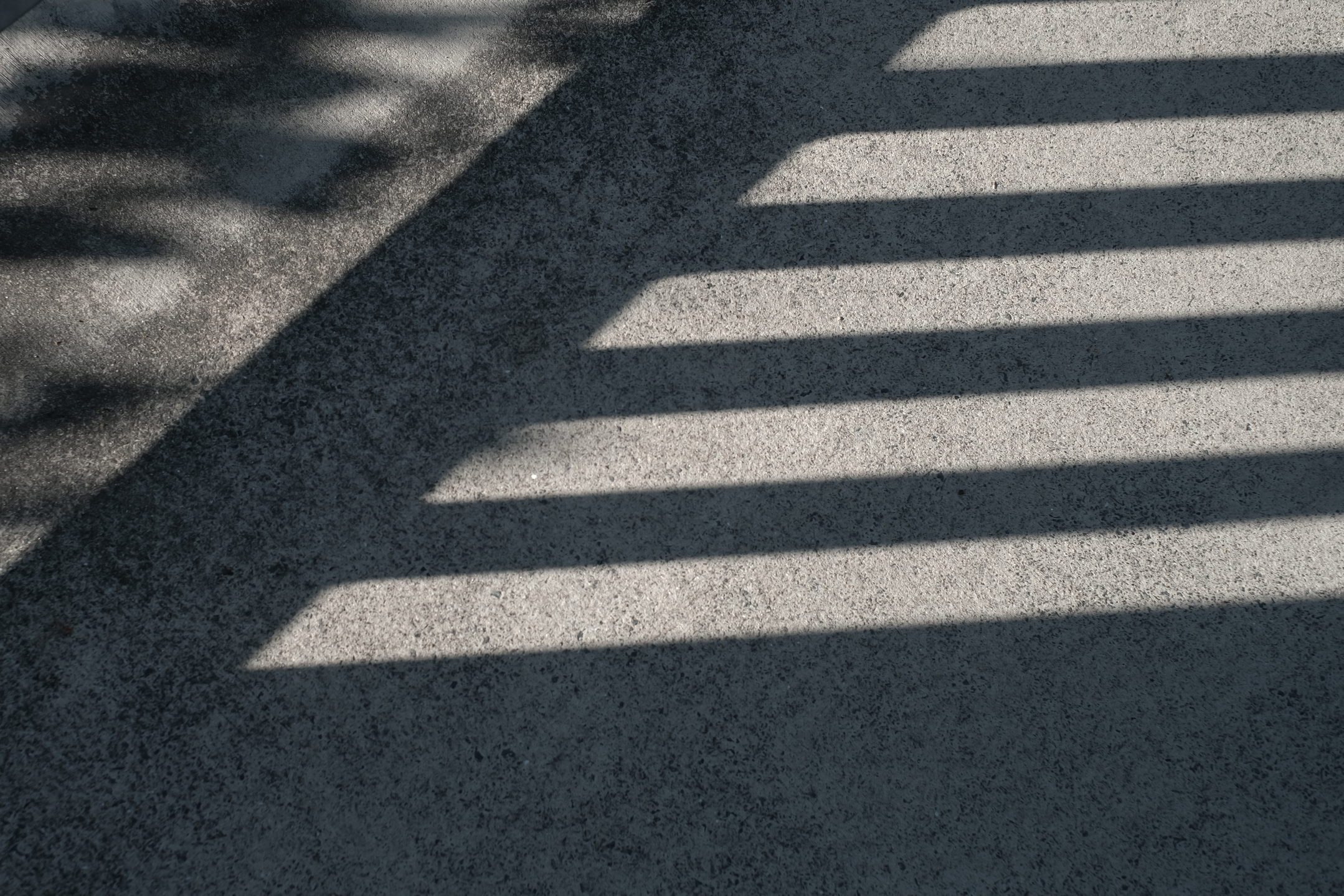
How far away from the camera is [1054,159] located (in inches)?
126

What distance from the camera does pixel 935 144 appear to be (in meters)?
3.19

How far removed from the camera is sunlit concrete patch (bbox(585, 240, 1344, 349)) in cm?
Result: 297

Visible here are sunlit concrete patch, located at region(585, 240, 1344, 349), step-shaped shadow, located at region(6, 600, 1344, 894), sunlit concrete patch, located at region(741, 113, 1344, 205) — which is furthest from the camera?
sunlit concrete patch, located at region(741, 113, 1344, 205)

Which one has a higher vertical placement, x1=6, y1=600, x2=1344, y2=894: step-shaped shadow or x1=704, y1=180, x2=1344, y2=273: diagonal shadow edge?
x1=704, y1=180, x2=1344, y2=273: diagonal shadow edge

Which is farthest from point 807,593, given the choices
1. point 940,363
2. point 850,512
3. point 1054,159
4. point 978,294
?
point 1054,159

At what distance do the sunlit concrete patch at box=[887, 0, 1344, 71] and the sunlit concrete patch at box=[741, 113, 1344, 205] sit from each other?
0.32 m

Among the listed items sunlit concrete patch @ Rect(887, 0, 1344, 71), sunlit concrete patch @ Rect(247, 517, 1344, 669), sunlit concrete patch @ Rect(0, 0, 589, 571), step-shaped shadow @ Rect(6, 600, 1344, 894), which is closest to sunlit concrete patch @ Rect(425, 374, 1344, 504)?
sunlit concrete patch @ Rect(247, 517, 1344, 669)

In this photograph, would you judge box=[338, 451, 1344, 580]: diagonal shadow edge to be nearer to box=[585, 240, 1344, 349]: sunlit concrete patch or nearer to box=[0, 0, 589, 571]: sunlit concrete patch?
box=[585, 240, 1344, 349]: sunlit concrete patch

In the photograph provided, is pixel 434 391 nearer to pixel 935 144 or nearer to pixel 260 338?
pixel 260 338

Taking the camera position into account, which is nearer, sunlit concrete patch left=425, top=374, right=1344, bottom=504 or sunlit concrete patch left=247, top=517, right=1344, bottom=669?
sunlit concrete patch left=247, top=517, right=1344, bottom=669

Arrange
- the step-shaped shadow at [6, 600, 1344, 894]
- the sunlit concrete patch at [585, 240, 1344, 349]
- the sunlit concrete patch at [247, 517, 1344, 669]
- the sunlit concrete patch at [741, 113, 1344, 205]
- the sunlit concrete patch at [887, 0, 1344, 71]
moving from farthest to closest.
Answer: the sunlit concrete patch at [887, 0, 1344, 71]
the sunlit concrete patch at [741, 113, 1344, 205]
the sunlit concrete patch at [585, 240, 1344, 349]
the sunlit concrete patch at [247, 517, 1344, 669]
the step-shaped shadow at [6, 600, 1344, 894]

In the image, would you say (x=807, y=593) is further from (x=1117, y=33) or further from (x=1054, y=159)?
(x=1117, y=33)

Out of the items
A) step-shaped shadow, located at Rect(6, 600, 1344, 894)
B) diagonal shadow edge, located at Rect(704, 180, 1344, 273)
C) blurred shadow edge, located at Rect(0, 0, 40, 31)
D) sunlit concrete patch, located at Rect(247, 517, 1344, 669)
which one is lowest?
step-shaped shadow, located at Rect(6, 600, 1344, 894)

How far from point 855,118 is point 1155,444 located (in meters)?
1.69
